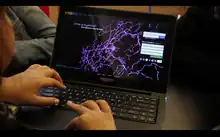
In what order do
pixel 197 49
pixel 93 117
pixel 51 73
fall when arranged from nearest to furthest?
pixel 93 117 < pixel 51 73 < pixel 197 49

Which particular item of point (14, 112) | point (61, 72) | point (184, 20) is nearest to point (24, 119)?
point (14, 112)

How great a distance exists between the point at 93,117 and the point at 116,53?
0.78ft

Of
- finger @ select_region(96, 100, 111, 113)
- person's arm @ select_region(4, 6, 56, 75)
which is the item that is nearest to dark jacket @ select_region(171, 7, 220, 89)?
finger @ select_region(96, 100, 111, 113)

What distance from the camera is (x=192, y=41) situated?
3.19 ft

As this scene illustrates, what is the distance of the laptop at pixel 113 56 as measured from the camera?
0.85 m

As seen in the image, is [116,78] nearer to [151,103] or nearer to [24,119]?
[151,103]

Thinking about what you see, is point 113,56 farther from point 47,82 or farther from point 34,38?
point 34,38

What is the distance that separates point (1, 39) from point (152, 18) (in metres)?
0.41

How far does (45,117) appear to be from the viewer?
2.61 feet

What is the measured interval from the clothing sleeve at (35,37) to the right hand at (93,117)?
26 centimetres

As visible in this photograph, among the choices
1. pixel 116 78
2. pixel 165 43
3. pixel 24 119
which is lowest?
pixel 24 119

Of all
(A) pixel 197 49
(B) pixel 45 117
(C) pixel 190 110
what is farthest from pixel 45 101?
(A) pixel 197 49
